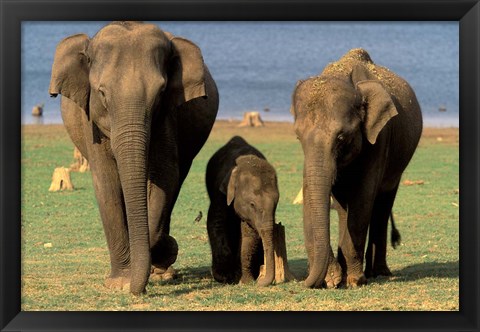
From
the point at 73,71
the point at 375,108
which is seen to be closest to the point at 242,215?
the point at 375,108

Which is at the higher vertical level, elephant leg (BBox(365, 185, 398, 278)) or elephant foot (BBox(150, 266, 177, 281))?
elephant leg (BBox(365, 185, 398, 278))

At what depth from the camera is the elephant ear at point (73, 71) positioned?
38.2ft

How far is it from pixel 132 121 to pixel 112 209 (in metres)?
1.48

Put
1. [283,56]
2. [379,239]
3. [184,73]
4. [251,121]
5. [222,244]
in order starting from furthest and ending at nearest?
[283,56]
[251,121]
[379,239]
[222,244]
[184,73]

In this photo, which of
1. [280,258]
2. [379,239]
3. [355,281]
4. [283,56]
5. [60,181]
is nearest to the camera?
[355,281]

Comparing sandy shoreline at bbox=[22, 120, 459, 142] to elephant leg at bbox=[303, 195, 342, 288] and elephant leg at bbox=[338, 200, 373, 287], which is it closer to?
elephant leg at bbox=[338, 200, 373, 287]

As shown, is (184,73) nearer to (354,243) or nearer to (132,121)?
(132,121)

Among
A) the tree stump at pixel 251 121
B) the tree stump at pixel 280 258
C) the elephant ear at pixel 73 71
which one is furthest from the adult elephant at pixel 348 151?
the tree stump at pixel 251 121

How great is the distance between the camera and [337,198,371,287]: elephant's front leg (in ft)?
39.6

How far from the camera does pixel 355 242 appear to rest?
39.7 feet

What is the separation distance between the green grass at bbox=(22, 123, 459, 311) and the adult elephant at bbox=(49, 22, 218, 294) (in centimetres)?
49

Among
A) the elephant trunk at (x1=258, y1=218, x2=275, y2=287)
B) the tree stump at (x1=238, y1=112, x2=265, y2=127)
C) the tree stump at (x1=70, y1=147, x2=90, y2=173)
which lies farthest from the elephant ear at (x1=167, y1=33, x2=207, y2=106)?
the tree stump at (x1=238, y1=112, x2=265, y2=127)

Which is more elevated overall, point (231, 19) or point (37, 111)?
point (37, 111)

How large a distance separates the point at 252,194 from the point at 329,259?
1139 millimetres
